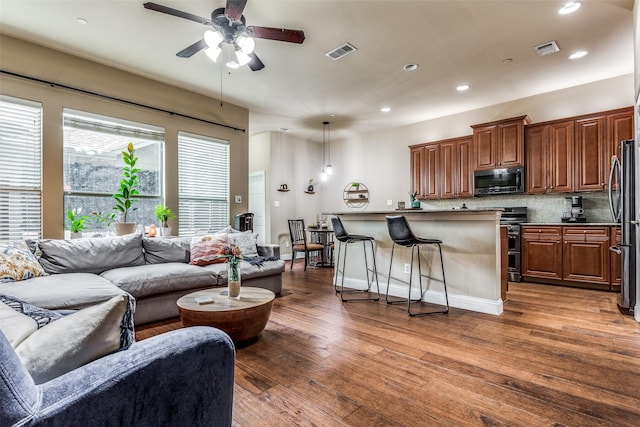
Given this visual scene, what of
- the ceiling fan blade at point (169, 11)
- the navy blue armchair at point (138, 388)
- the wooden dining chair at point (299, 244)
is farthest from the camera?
the wooden dining chair at point (299, 244)

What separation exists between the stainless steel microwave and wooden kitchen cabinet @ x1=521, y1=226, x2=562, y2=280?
68 centimetres

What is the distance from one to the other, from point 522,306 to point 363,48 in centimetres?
339

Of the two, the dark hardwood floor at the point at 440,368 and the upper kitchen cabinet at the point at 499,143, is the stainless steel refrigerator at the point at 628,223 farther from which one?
the upper kitchen cabinet at the point at 499,143

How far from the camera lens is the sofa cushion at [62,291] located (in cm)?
219

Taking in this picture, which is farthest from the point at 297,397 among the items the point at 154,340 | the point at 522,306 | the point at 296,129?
the point at 296,129

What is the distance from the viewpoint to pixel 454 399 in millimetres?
1708

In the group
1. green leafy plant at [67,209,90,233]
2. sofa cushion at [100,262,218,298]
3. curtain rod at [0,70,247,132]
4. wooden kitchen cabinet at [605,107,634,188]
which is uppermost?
curtain rod at [0,70,247,132]

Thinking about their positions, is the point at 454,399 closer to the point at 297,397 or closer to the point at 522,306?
the point at 297,397

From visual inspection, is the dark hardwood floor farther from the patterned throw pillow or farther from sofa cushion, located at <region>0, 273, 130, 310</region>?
the patterned throw pillow

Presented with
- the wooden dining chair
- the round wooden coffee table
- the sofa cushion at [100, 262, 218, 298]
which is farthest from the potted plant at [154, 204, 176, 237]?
the wooden dining chair

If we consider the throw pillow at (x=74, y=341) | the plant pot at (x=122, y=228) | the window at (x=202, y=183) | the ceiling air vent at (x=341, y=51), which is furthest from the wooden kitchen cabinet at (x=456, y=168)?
the throw pillow at (x=74, y=341)

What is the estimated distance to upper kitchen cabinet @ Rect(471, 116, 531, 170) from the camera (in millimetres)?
4832

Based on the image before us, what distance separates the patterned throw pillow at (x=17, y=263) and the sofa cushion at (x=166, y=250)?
37.1 inches

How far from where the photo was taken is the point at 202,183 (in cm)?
502
